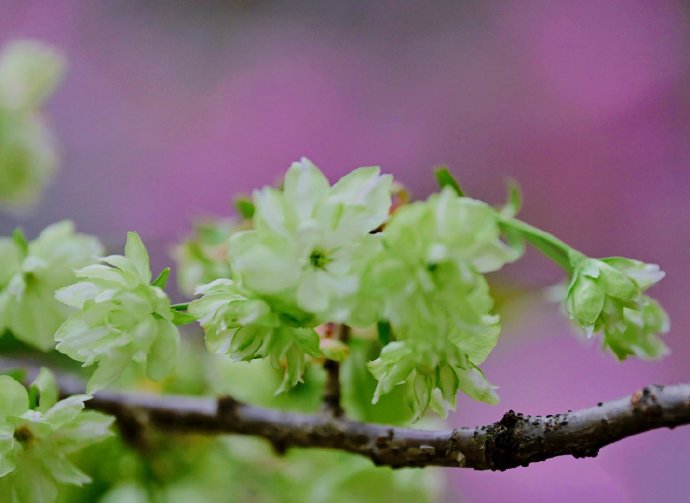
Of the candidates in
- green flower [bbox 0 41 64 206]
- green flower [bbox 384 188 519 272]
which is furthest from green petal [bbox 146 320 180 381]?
green flower [bbox 0 41 64 206]

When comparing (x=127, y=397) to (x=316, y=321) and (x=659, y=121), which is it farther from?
(x=659, y=121)

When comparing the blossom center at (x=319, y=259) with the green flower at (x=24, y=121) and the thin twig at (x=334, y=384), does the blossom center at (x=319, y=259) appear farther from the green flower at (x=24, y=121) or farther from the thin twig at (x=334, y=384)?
the green flower at (x=24, y=121)

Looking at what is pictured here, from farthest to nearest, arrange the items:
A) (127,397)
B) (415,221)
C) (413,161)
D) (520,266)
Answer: (413,161) → (520,266) → (127,397) → (415,221)

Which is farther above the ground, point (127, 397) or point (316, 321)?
point (316, 321)

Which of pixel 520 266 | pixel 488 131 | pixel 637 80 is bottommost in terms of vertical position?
pixel 520 266

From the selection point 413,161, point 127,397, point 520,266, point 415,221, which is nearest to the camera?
point 415,221

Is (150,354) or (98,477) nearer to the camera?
(150,354)

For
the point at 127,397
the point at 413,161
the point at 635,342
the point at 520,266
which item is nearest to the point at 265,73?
the point at 413,161
